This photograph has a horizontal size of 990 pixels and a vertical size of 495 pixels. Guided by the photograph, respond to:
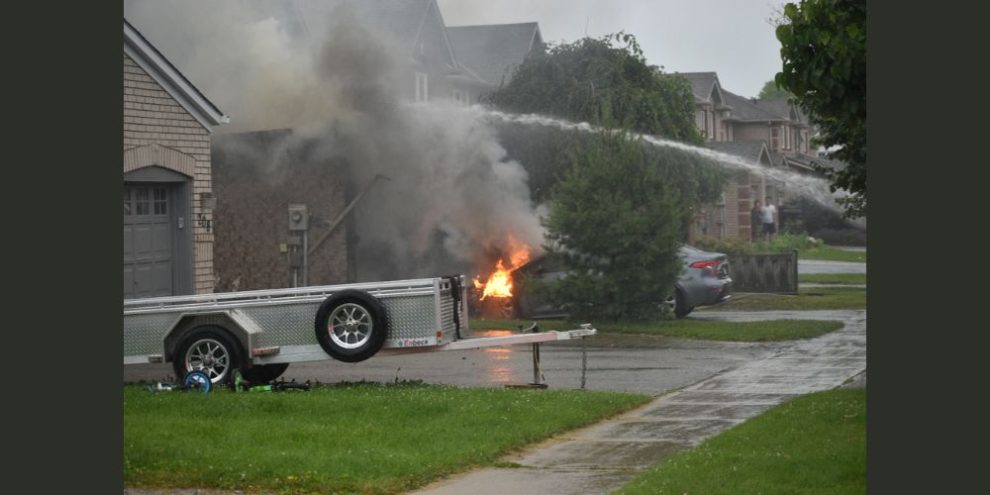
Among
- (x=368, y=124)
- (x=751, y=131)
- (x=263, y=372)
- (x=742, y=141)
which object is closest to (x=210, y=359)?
(x=263, y=372)

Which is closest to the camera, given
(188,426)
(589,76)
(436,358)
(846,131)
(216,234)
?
(188,426)

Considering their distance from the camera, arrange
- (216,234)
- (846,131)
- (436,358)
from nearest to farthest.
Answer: (846,131) → (436,358) → (216,234)

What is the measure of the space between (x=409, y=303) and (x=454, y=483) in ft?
15.6

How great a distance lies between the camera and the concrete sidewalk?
35.8ft

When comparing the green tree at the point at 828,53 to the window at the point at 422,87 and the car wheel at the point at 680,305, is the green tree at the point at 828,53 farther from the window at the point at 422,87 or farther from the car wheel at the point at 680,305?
the window at the point at 422,87

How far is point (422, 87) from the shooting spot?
103 ft

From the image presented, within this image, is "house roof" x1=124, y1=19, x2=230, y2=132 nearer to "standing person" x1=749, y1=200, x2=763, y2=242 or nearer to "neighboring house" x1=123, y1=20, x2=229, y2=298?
"neighboring house" x1=123, y1=20, x2=229, y2=298

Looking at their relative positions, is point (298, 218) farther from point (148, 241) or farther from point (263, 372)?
point (263, 372)

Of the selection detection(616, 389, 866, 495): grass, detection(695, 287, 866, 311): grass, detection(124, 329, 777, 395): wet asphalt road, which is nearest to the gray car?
detection(695, 287, 866, 311): grass

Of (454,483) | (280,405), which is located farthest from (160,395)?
(454,483)

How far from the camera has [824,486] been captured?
33.2 ft

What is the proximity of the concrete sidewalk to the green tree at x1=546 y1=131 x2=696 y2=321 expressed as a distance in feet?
11.1

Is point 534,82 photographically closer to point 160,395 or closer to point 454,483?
point 160,395

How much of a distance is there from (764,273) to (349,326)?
18568mm
